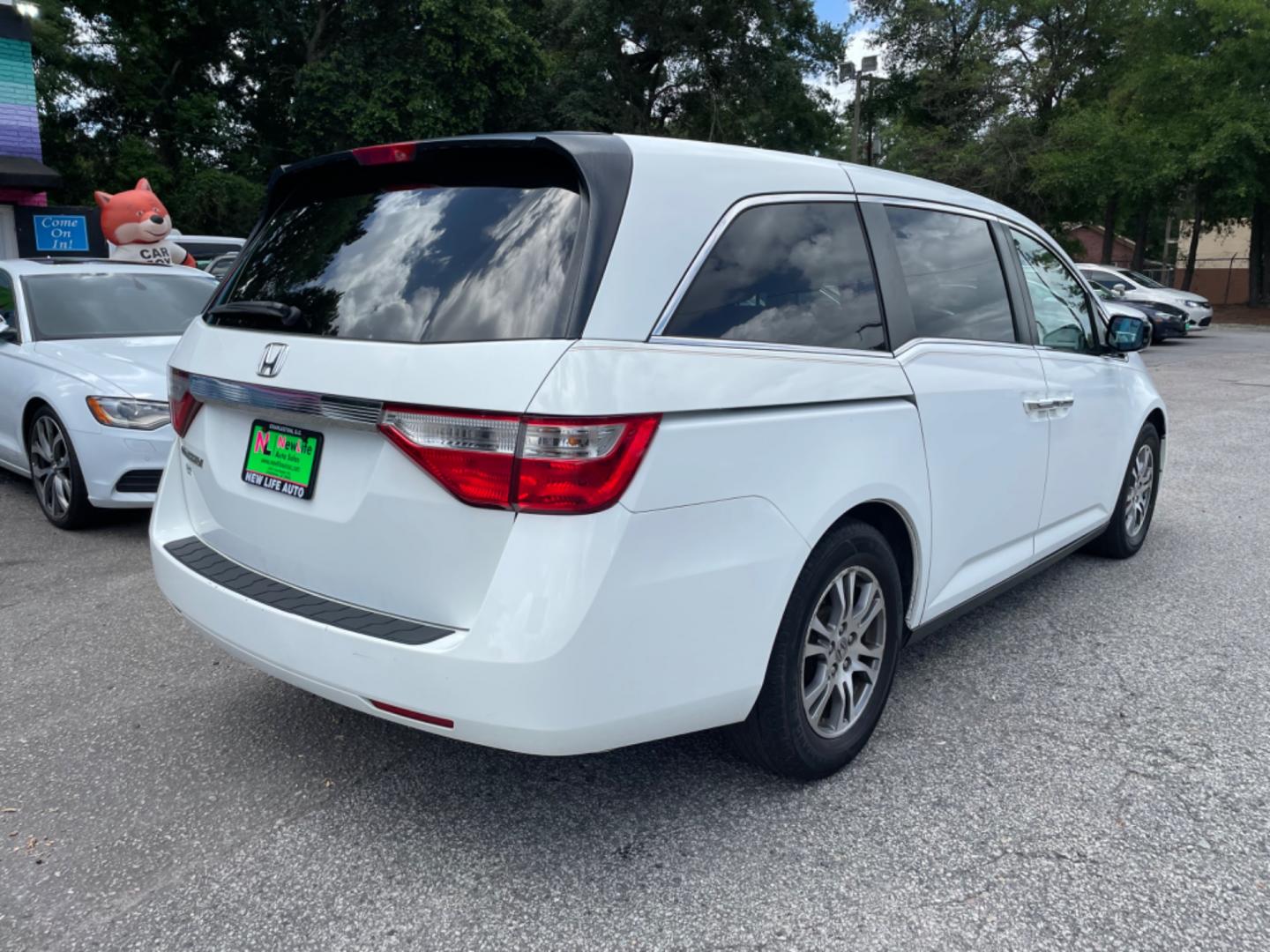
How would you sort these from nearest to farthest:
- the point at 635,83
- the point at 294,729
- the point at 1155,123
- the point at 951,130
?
the point at 294,729
the point at 1155,123
the point at 635,83
the point at 951,130

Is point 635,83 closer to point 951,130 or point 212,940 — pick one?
point 951,130

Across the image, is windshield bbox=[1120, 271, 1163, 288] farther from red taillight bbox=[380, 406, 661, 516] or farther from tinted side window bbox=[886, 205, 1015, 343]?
red taillight bbox=[380, 406, 661, 516]

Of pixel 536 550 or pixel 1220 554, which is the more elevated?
pixel 536 550

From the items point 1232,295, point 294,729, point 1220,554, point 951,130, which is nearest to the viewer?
point 294,729

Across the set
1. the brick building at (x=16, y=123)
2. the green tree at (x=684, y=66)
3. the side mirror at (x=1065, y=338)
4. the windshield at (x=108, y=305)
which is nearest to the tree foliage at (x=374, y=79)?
the green tree at (x=684, y=66)

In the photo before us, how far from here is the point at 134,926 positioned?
2311 mm

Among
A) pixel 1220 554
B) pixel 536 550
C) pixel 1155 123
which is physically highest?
pixel 1155 123

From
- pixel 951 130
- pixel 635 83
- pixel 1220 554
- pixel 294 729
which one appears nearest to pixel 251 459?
pixel 294 729

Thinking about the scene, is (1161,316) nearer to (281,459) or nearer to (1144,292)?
(1144,292)

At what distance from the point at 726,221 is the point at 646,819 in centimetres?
163

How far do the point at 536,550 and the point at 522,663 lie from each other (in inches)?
9.7

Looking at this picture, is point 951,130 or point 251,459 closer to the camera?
point 251,459

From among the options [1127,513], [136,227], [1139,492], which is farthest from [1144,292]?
[136,227]

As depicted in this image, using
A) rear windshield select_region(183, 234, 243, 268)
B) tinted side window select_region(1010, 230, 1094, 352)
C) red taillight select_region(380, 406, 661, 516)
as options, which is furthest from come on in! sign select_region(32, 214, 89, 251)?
red taillight select_region(380, 406, 661, 516)
